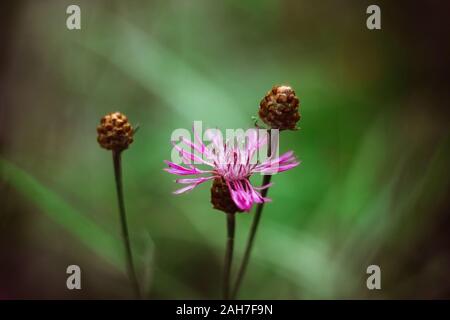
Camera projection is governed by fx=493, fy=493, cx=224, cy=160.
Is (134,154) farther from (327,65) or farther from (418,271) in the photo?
(418,271)

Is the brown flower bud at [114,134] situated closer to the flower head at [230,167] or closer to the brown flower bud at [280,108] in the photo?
the flower head at [230,167]

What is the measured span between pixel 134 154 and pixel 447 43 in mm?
755

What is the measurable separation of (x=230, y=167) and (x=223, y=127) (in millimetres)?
503

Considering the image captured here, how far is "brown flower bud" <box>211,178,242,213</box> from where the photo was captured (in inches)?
22.2

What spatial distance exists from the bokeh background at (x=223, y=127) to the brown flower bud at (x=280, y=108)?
34cm

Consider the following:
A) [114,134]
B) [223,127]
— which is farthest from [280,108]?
[223,127]

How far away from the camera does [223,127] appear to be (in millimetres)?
1090

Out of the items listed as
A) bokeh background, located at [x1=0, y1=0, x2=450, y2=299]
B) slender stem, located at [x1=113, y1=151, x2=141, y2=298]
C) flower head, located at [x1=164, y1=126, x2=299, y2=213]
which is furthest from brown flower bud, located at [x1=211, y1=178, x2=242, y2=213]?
bokeh background, located at [x1=0, y1=0, x2=450, y2=299]

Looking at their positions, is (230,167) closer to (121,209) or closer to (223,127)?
(121,209)

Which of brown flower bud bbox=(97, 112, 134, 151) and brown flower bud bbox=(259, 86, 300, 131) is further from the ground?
brown flower bud bbox=(259, 86, 300, 131)

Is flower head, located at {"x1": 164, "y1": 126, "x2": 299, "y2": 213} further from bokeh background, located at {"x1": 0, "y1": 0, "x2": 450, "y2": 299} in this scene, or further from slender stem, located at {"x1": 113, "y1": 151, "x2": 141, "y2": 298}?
bokeh background, located at {"x1": 0, "y1": 0, "x2": 450, "y2": 299}

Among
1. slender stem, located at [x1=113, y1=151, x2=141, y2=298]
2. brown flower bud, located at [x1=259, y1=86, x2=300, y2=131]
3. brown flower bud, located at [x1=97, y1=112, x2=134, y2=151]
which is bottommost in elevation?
slender stem, located at [x1=113, y1=151, x2=141, y2=298]

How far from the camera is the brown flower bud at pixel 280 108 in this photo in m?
0.55
